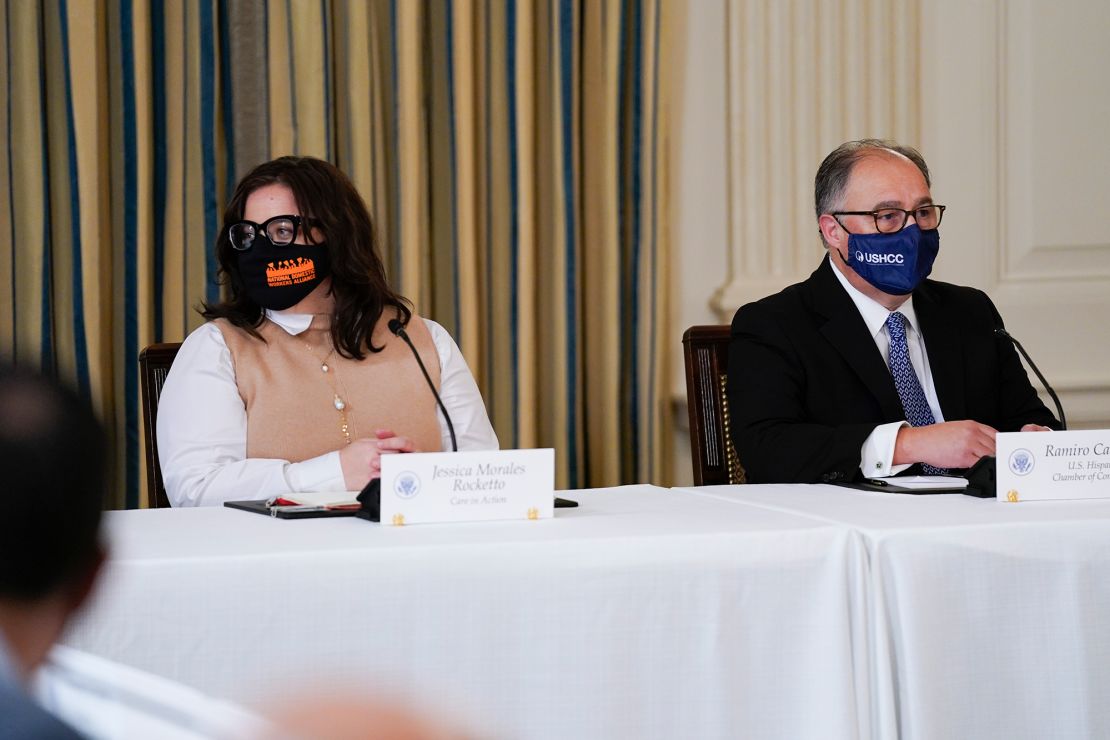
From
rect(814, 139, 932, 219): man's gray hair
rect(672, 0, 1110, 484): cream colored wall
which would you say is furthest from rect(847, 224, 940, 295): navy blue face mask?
rect(672, 0, 1110, 484): cream colored wall

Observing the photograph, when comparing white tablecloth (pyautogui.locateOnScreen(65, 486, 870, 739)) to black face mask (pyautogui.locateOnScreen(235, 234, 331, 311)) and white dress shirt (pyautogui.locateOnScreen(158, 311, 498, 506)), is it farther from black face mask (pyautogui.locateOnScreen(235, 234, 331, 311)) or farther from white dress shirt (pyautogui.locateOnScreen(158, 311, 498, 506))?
black face mask (pyautogui.locateOnScreen(235, 234, 331, 311))

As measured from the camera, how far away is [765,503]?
181cm

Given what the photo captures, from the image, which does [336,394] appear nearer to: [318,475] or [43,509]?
[318,475]

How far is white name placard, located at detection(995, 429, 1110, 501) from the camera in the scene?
70.4 inches

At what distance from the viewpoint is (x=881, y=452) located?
218 centimetres

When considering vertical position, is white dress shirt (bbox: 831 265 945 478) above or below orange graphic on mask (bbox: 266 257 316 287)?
below

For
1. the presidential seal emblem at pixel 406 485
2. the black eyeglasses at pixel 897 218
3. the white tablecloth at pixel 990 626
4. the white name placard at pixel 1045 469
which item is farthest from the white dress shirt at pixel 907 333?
the presidential seal emblem at pixel 406 485

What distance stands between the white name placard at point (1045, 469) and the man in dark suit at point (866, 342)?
506mm

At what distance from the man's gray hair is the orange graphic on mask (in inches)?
40.3

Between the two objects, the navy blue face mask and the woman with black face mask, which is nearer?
the woman with black face mask

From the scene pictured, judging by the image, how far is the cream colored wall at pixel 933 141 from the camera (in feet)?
11.4

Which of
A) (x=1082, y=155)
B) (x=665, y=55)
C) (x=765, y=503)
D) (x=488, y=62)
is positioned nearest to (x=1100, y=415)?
(x=1082, y=155)

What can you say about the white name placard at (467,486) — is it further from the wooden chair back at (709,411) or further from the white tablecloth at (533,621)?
the wooden chair back at (709,411)

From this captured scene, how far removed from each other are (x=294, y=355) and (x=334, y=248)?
0.21m
